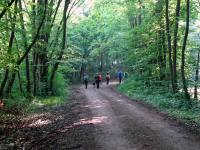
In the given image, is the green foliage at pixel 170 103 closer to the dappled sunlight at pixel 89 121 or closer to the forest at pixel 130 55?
the forest at pixel 130 55

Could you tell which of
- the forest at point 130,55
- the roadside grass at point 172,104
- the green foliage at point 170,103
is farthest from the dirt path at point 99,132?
the forest at point 130,55

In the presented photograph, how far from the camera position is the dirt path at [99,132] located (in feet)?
33.7

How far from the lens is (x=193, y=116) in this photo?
48.9 feet

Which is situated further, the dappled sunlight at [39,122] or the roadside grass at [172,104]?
the dappled sunlight at [39,122]

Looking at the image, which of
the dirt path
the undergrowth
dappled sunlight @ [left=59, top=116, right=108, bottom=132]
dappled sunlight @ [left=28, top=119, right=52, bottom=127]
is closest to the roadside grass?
the dirt path

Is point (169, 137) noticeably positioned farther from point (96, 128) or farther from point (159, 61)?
point (159, 61)

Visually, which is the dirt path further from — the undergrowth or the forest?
the forest

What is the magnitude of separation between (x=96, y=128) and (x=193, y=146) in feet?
14.5

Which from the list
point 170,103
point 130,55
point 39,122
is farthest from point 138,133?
point 130,55

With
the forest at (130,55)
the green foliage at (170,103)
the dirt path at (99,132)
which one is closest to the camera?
the dirt path at (99,132)

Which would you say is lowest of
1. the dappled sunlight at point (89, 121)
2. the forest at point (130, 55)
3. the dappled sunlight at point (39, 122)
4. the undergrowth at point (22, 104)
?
the dappled sunlight at point (39, 122)

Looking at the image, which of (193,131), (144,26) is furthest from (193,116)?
(144,26)

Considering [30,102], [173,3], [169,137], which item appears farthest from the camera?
[173,3]

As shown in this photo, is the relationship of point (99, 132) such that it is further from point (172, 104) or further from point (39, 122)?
point (172, 104)
